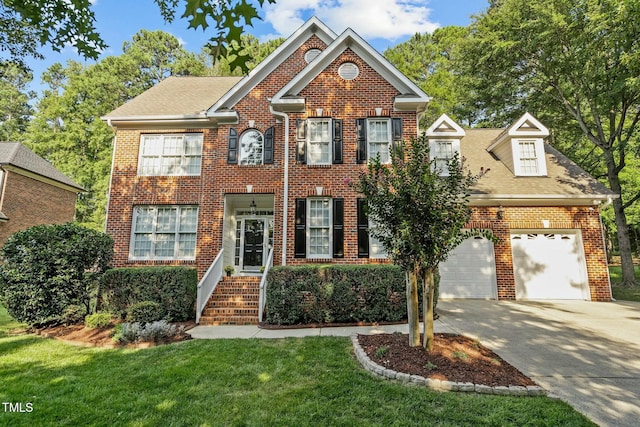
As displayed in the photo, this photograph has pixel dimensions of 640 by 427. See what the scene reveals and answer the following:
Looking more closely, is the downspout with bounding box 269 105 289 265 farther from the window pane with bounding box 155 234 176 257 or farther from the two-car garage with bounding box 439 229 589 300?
the two-car garage with bounding box 439 229 589 300

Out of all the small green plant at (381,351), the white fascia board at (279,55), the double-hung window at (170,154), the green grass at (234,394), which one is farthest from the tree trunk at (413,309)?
the double-hung window at (170,154)

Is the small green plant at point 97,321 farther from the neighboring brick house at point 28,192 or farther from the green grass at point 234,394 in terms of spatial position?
the neighboring brick house at point 28,192

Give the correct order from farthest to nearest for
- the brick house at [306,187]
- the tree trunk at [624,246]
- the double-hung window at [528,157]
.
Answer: the tree trunk at [624,246], the double-hung window at [528,157], the brick house at [306,187]

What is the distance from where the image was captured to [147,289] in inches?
320

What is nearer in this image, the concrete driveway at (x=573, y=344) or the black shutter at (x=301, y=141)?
the concrete driveway at (x=573, y=344)

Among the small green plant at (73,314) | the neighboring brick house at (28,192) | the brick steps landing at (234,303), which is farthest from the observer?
the neighboring brick house at (28,192)

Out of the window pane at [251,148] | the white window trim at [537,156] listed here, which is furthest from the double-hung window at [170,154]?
the white window trim at [537,156]

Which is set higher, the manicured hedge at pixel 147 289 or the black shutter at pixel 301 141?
the black shutter at pixel 301 141

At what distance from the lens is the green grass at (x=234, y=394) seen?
10.8 feet

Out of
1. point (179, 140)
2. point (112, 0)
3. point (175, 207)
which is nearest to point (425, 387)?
point (112, 0)

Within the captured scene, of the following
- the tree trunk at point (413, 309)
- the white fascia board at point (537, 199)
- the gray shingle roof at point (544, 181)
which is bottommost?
the tree trunk at point (413, 309)

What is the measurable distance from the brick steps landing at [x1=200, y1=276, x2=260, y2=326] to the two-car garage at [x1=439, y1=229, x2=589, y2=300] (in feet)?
21.8

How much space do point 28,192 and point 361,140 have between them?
1968 centimetres

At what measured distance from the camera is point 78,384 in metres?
4.22
